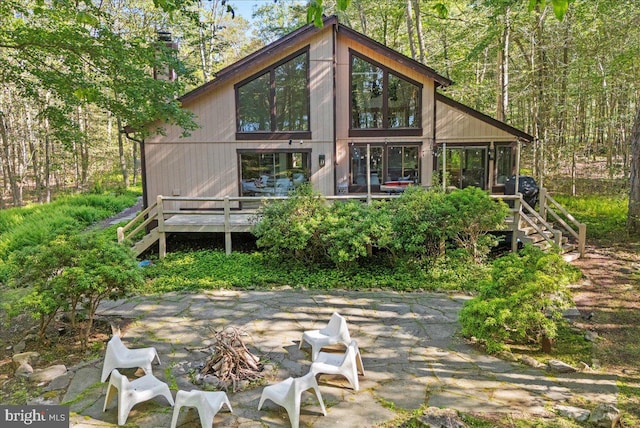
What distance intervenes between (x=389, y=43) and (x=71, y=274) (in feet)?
82.8

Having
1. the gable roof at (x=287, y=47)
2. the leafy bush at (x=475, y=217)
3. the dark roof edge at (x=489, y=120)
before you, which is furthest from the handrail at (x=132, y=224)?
the dark roof edge at (x=489, y=120)

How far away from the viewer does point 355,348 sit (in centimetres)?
458

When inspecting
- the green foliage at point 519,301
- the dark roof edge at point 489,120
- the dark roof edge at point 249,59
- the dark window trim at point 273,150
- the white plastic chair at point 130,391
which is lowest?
the white plastic chair at point 130,391

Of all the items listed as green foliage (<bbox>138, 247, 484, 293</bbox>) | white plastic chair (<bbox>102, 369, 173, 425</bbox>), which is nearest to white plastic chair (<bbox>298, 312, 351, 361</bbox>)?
white plastic chair (<bbox>102, 369, 173, 425</bbox>)

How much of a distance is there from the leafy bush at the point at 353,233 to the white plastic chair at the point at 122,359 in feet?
14.5

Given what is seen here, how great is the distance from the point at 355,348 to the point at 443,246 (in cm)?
507

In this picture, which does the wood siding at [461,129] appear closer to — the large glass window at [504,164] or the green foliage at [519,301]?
the large glass window at [504,164]

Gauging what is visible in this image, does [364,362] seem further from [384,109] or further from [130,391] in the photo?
[384,109]

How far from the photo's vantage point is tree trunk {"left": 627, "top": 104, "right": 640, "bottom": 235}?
10.1 m

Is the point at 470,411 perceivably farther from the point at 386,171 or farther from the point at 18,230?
the point at 18,230

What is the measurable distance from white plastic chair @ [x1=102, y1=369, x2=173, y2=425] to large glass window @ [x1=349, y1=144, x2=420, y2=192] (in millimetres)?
9546

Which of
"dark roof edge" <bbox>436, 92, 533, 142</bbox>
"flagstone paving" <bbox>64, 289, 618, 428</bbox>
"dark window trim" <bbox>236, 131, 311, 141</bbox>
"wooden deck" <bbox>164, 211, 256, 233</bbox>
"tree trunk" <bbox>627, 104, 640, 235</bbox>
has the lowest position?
"flagstone paving" <bbox>64, 289, 618, 428</bbox>

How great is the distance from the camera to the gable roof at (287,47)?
11.9 metres

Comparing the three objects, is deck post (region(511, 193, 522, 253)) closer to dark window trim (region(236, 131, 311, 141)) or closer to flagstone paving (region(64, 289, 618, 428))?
flagstone paving (region(64, 289, 618, 428))
